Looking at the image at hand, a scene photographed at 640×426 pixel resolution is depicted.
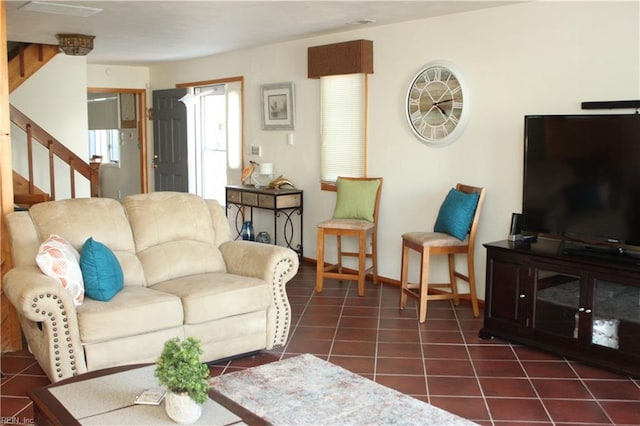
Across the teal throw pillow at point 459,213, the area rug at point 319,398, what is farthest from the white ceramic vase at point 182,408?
the teal throw pillow at point 459,213

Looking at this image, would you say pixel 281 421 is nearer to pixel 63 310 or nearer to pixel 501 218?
pixel 63 310

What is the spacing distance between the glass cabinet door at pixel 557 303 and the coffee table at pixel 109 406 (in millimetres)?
2373

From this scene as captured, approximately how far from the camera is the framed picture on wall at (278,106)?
7.01 m

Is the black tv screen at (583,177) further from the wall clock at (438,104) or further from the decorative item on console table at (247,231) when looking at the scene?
the decorative item on console table at (247,231)

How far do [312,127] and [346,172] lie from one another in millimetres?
698

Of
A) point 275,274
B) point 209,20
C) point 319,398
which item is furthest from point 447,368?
point 209,20

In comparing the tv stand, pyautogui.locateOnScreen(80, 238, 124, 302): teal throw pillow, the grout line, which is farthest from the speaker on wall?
pyautogui.locateOnScreen(80, 238, 124, 302): teal throw pillow

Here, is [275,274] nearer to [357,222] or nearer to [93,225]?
[93,225]

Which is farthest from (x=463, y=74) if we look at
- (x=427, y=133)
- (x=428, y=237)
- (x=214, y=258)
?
→ (x=214, y=258)

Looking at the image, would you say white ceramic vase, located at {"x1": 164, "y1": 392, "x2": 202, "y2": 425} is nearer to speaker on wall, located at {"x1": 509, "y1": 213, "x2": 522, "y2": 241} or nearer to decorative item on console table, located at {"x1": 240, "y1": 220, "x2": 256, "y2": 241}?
speaker on wall, located at {"x1": 509, "y1": 213, "x2": 522, "y2": 241}

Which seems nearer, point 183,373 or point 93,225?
point 183,373

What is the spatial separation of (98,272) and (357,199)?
9.09ft

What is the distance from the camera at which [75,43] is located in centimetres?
639

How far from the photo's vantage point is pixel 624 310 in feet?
12.3
